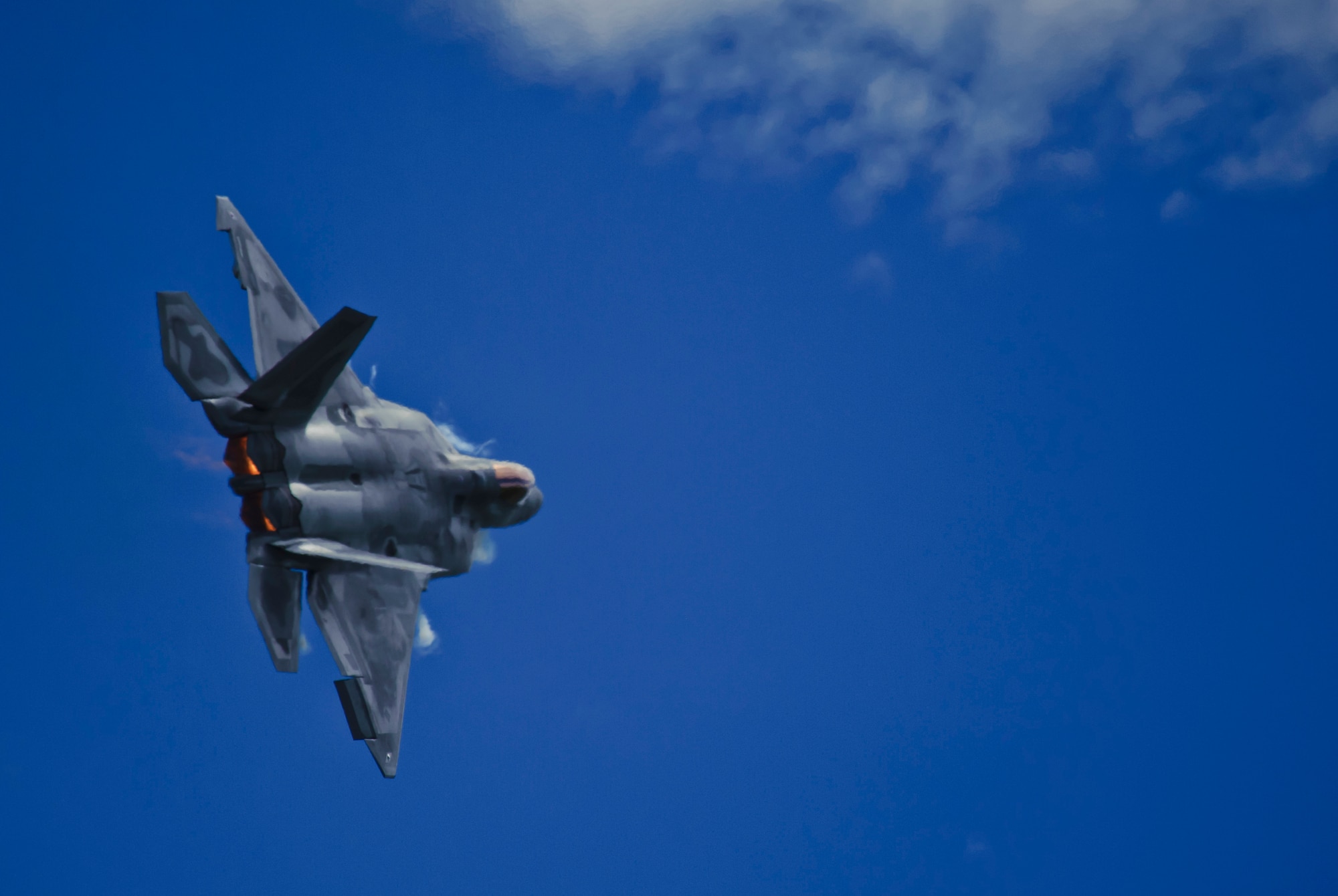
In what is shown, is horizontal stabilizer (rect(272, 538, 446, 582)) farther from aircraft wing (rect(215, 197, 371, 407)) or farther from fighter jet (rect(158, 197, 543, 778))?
aircraft wing (rect(215, 197, 371, 407))

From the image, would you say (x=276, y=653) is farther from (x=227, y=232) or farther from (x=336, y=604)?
(x=227, y=232)

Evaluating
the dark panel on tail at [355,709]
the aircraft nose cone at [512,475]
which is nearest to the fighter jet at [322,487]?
the dark panel on tail at [355,709]

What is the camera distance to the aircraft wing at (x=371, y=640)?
467 inches

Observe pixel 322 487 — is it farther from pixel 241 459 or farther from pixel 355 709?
pixel 355 709

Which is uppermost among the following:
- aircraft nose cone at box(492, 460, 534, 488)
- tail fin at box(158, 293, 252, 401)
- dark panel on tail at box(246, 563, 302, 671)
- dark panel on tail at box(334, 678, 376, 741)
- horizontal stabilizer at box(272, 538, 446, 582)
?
aircraft nose cone at box(492, 460, 534, 488)

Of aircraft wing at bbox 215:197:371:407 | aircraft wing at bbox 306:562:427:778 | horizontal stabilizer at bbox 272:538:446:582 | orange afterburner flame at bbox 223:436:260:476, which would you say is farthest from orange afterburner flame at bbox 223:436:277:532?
aircraft wing at bbox 215:197:371:407

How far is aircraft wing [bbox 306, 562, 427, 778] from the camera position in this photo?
38.9ft

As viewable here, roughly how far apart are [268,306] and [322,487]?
247 cm

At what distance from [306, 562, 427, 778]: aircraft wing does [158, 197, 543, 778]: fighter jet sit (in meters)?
0.01

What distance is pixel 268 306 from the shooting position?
44.1 ft

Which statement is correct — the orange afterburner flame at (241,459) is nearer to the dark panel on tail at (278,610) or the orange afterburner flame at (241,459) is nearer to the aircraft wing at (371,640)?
the dark panel on tail at (278,610)

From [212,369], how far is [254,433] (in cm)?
73

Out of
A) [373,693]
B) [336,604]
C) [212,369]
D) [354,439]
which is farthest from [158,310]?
[373,693]

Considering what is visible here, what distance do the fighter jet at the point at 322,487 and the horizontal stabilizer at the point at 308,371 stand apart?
0.01 meters
